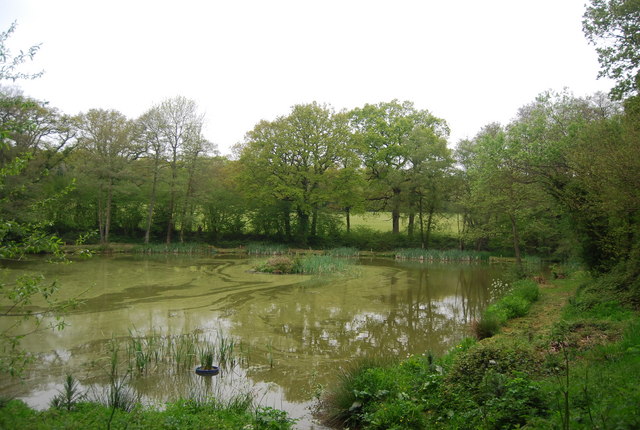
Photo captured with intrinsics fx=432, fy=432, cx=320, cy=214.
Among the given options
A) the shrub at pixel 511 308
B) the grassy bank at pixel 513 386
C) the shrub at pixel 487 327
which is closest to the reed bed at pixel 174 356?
the grassy bank at pixel 513 386

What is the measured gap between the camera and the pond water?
6.75 meters

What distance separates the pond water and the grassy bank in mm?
845

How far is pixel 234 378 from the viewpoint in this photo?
6.99 m

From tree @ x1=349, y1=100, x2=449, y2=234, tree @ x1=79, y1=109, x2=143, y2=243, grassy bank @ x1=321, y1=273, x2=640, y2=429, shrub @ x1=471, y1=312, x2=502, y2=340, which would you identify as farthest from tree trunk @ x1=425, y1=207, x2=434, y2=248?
grassy bank @ x1=321, y1=273, x2=640, y2=429

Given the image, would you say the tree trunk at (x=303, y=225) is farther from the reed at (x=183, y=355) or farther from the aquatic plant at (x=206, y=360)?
the aquatic plant at (x=206, y=360)

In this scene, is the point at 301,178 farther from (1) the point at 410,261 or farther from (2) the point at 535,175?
(2) the point at 535,175

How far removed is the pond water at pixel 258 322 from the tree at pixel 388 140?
1388 centimetres

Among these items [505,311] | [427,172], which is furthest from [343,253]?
[505,311]

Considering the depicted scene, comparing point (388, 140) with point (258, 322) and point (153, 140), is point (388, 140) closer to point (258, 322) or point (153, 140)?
point (153, 140)

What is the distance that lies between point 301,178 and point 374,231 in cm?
888

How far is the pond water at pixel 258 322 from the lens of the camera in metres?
6.75

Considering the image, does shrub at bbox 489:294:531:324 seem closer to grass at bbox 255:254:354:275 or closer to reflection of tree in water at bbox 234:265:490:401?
reflection of tree in water at bbox 234:265:490:401

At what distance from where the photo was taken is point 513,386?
4609 millimetres

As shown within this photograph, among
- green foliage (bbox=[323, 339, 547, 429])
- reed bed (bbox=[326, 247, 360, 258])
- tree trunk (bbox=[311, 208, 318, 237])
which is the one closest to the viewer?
green foliage (bbox=[323, 339, 547, 429])
